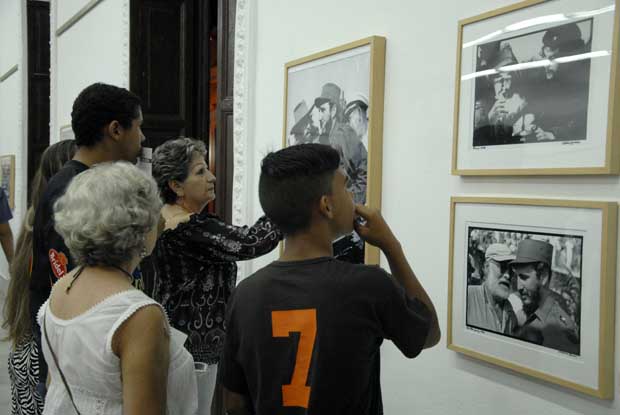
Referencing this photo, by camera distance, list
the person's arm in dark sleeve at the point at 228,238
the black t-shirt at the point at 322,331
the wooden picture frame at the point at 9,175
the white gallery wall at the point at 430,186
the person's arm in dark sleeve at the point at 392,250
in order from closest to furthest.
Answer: the black t-shirt at the point at 322,331 → the person's arm in dark sleeve at the point at 392,250 → the white gallery wall at the point at 430,186 → the person's arm in dark sleeve at the point at 228,238 → the wooden picture frame at the point at 9,175

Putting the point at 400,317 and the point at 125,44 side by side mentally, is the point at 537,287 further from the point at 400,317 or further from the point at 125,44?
the point at 125,44

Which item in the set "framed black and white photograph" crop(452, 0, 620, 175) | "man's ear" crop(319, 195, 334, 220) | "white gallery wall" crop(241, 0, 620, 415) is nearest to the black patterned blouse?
"white gallery wall" crop(241, 0, 620, 415)

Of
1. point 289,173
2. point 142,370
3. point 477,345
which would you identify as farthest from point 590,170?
point 142,370

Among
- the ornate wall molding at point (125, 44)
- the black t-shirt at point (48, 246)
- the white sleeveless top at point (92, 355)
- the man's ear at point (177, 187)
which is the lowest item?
the white sleeveless top at point (92, 355)

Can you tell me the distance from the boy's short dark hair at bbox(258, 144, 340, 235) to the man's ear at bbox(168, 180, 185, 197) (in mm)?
1353

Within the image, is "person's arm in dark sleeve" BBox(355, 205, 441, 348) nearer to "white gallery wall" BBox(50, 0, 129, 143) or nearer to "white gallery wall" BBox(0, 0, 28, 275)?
"white gallery wall" BBox(50, 0, 129, 143)

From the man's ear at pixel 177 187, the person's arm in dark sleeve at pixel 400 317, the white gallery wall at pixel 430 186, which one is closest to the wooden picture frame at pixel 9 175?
the man's ear at pixel 177 187

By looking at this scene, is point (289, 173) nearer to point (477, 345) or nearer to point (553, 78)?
point (553, 78)

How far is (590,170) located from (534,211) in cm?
26

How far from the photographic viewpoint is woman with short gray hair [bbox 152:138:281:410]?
9.34ft

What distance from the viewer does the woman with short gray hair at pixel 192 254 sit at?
285cm

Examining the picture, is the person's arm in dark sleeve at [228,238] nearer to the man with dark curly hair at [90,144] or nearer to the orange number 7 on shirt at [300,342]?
the man with dark curly hair at [90,144]

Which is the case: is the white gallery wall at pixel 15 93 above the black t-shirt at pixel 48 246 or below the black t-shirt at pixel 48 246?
above

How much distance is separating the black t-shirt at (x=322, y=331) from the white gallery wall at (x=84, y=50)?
4986mm
